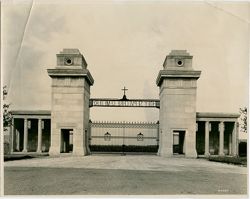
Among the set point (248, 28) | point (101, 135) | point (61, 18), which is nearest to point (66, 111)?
point (101, 135)

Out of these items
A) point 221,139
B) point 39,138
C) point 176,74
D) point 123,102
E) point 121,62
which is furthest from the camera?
point 221,139

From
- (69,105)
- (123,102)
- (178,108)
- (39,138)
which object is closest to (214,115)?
(178,108)

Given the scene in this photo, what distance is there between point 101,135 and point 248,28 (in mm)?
26565

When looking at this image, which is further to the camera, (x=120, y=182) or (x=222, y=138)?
(x=222, y=138)

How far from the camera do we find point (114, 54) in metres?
25.9

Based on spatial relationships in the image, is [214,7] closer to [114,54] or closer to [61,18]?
[61,18]

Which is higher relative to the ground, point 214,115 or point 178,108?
point 178,108

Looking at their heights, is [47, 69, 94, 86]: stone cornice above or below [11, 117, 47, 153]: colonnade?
above

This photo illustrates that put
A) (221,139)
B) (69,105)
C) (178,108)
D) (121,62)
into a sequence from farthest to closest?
(221,139) < (178,108) < (69,105) < (121,62)

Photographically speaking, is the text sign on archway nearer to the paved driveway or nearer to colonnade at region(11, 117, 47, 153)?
colonnade at region(11, 117, 47, 153)

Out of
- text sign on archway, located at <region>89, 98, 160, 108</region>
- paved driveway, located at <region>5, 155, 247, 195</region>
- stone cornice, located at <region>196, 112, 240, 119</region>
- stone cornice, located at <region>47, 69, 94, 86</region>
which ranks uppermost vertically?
stone cornice, located at <region>47, 69, 94, 86</region>

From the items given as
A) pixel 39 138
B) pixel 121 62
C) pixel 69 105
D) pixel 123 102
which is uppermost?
pixel 121 62

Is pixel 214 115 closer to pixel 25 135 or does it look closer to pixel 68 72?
pixel 68 72

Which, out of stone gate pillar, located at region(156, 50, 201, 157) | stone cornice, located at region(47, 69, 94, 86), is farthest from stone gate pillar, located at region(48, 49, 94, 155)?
stone gate pillar, located at region(156, 50, 201, 157)
